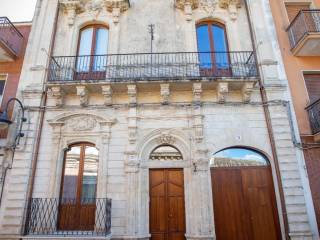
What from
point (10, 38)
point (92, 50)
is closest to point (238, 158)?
point (92, 50)

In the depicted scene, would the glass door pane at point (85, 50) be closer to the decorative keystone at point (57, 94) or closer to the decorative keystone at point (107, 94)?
the decorative keystone at point (57, 94)

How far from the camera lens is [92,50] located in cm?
889

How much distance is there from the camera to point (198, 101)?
7660 mm

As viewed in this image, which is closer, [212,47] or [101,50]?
[212,47]

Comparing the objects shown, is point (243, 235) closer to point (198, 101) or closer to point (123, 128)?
point (198, 101)

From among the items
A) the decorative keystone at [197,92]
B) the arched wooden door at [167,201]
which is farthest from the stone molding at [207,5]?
the arched wooden door at [167,201]

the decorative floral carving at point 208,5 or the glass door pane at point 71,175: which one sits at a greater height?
the decorative floral carving at point 208,5

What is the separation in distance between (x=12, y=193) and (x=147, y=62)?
5569 mm

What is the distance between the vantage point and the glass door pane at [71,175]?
719 cm

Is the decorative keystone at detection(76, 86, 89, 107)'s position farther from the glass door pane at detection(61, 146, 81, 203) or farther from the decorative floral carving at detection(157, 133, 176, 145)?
the decorative floral carving at detection(157, 133, 176, 145)

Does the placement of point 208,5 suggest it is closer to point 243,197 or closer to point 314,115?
point 314,115

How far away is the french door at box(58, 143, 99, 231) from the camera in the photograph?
6.88 metres

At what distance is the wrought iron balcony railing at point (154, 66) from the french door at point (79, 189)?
2400mm

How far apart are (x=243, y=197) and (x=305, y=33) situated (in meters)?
5.31
